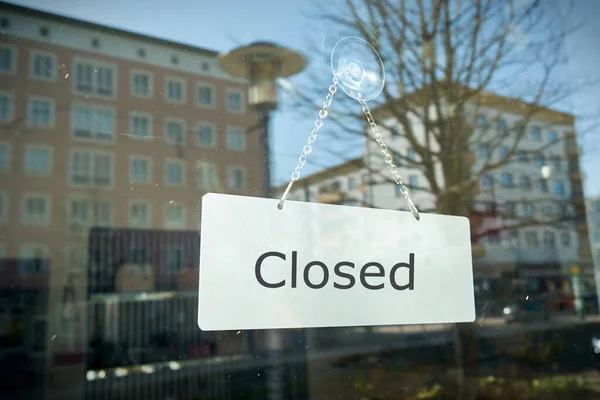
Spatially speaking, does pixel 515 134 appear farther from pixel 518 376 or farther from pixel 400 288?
pixel 400 288

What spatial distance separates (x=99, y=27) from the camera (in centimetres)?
158

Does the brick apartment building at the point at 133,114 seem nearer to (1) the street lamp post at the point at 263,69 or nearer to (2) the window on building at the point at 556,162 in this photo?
(1) the street lamp post at the point at 263,69

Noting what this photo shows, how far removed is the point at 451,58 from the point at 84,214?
17.7ft

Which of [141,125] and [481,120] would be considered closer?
[141,125]

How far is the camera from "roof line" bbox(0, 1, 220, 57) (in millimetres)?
1371

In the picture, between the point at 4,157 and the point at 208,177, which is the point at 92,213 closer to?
the point at 4,157

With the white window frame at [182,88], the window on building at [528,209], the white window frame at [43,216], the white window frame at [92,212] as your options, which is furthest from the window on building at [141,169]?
the white window frame at [43,216]

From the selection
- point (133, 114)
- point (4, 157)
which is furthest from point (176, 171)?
point (4, 157)

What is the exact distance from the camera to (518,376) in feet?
5.24

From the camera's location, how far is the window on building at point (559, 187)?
81.2 inches

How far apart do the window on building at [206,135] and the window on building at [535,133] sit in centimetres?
138

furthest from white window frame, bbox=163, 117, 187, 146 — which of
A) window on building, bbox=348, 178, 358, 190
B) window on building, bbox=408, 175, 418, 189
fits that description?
window on building, bbox=408, 175, 418, 189

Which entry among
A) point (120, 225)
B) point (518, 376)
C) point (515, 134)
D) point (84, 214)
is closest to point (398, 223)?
point (518, 376)

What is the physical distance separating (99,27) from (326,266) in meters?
1.19
